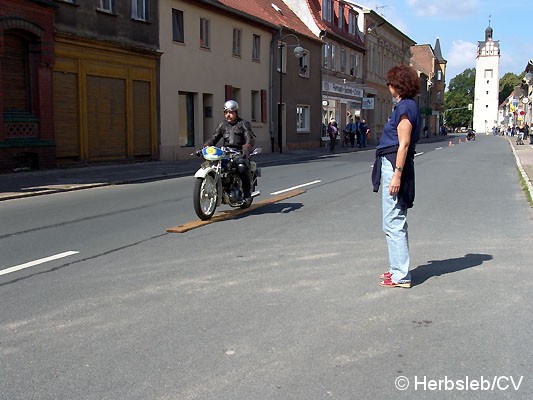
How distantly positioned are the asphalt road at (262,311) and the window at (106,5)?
40.8 feet

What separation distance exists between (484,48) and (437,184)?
426 ft

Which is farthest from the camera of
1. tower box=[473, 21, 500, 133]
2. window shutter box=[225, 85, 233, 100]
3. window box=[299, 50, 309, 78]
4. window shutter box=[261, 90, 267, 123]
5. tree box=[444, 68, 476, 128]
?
tree box=[444, 68, 476, 128]

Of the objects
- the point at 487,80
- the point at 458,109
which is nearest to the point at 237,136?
the point at 487,80

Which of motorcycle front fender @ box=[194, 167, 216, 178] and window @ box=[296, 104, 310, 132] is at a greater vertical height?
window @ box=[296, 104, 310, 132]

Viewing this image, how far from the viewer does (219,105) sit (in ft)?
87.6

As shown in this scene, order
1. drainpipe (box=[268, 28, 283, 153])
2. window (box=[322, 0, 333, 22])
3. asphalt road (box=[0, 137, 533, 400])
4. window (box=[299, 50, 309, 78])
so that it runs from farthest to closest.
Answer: window (box=[322, 0, 333, 22]), window (box=[299, 50, 309, 78]), drainpipe (box=[268, 28, 283, 153]), asphalt road (box=[0, 137, 533, 400])

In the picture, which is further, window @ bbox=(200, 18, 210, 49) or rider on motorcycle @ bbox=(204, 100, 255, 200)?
window @ bbox=(200, 18, 210, 49)

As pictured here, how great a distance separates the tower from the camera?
132 meters

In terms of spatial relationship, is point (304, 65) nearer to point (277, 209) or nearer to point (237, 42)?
point (237, 42)

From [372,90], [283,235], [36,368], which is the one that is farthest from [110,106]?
[372,90]

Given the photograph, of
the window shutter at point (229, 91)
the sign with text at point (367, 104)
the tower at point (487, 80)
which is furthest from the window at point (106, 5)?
the tower at point (487, 80)

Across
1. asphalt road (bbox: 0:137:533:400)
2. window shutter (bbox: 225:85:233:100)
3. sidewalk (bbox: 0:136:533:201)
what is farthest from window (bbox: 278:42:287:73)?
asphalt road (bbox: 0:137:533:400)

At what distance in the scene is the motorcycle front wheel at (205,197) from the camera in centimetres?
874

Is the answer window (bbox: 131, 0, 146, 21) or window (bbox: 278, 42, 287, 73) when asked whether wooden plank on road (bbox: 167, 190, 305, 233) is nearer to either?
window (bbox: 131, 0, 146, 21)
